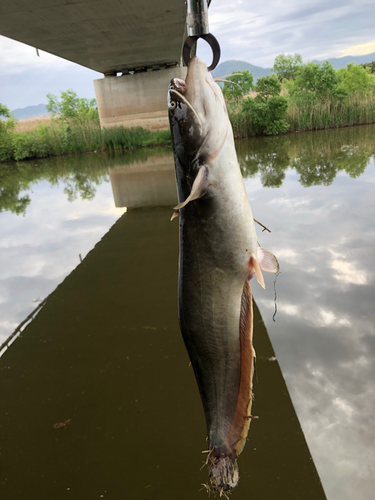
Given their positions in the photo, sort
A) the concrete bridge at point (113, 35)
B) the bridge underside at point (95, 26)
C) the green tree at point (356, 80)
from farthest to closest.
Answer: the green tree at point (356, 80) < the concrete bridge at point (113, 35) < the bridge underside at point (95, 26)

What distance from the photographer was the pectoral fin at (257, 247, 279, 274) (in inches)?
57.6

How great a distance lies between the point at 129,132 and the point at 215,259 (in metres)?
25.1

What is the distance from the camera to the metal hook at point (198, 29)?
1.28m

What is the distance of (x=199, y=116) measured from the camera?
4.35 ft

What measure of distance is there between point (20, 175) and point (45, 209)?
964 cm

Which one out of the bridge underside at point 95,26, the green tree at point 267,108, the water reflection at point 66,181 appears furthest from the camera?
the green tree at point 267,108

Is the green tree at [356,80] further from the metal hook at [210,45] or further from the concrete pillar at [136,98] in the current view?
the metal hook at [210,45]

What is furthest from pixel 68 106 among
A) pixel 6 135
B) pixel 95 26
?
pixel 95 26

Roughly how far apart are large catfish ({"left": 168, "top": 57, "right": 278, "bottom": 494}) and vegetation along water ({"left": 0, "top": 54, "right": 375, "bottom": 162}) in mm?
20138

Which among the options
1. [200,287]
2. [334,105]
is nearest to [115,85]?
[334,105]

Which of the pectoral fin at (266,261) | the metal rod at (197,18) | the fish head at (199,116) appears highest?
the metal rod at (197,18)

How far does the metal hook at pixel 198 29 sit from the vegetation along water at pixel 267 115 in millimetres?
20016

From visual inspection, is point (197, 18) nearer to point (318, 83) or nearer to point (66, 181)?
point (66, 181)

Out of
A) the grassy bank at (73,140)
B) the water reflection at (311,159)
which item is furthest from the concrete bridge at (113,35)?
the water reflection at (311,159)
